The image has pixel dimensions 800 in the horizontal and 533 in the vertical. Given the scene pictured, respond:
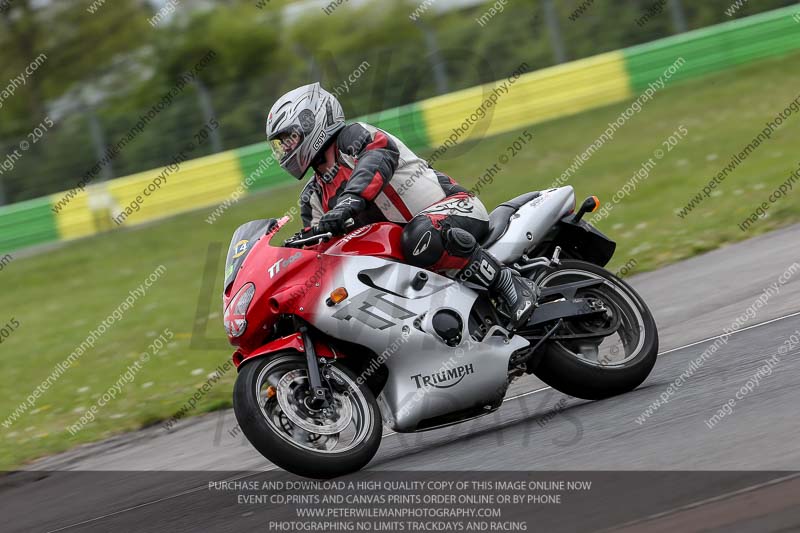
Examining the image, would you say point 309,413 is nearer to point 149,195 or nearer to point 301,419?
point 301,419

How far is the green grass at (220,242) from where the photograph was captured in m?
10.0

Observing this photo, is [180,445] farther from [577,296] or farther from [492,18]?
[492,18]

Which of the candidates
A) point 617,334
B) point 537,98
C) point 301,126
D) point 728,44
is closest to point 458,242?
Answer: point 301,126

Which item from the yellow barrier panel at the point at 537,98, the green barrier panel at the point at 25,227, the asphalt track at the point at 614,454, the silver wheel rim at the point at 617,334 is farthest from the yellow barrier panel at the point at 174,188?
the silver wheel rim at the point at 617,334

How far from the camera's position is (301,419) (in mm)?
5695

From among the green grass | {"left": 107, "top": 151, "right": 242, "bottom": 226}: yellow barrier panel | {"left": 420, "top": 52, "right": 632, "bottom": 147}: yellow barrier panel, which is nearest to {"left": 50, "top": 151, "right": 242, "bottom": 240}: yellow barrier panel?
{"left": 107, "top": 151, "right": 242, "bottom": 226}: yellow barrier panel

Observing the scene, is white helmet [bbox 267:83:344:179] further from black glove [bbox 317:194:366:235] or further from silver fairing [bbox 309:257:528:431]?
silver fairing [bbox 309:257:528:431]

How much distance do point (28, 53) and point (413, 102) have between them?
1664 centimetres

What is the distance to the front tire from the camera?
5523 mm

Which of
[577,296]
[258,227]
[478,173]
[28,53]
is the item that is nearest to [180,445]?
[258,227]

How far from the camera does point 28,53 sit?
3450cm

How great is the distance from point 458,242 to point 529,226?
2.12 feet

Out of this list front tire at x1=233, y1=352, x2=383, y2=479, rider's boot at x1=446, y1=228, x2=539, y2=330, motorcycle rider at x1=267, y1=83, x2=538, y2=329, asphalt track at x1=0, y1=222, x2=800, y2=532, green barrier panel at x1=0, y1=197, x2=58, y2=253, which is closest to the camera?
asphalt track at x1=0, y1=222, x2=800, y2=532

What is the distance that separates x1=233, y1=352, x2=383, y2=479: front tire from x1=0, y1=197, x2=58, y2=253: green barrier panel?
16.4 metres
